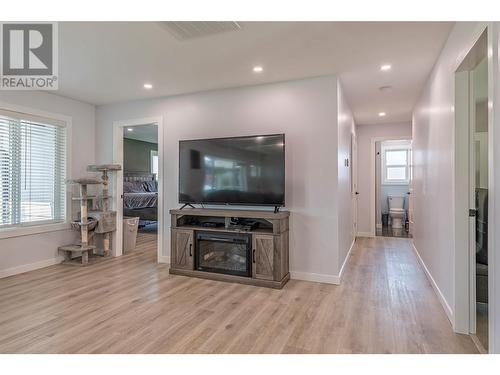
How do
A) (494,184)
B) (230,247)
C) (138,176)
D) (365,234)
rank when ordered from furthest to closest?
(138,176), (365,234), (230,247), (494,184)

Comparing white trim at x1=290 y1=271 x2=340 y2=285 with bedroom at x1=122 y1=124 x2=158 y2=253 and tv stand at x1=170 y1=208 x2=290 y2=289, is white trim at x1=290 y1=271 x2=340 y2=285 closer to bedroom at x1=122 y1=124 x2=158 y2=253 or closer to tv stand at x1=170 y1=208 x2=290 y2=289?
tv stand at x1=170 y1=208 x2=290 y2=289

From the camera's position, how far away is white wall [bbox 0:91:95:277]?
3652mm

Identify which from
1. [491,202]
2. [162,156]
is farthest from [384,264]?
[162,156]

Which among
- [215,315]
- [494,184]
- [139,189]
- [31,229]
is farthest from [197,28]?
[139,189]

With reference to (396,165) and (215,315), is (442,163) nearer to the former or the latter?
(215,315)

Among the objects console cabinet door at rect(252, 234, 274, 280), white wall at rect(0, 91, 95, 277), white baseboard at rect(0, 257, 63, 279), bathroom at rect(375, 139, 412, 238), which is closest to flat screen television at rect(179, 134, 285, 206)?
console cabinet door at rect(252, 234, 274, 280)

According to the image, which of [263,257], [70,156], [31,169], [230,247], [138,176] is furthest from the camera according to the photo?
[138,176]

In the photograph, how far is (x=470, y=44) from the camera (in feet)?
6.27

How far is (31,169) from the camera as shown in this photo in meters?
3.94

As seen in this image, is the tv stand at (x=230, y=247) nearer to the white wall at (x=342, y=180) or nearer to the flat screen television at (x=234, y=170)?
the flat screen television at (x=234, y=170)

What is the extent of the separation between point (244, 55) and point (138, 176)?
22.6ft

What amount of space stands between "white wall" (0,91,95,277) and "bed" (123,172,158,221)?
2.13 metres

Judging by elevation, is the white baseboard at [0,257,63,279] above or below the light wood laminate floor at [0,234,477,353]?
above
